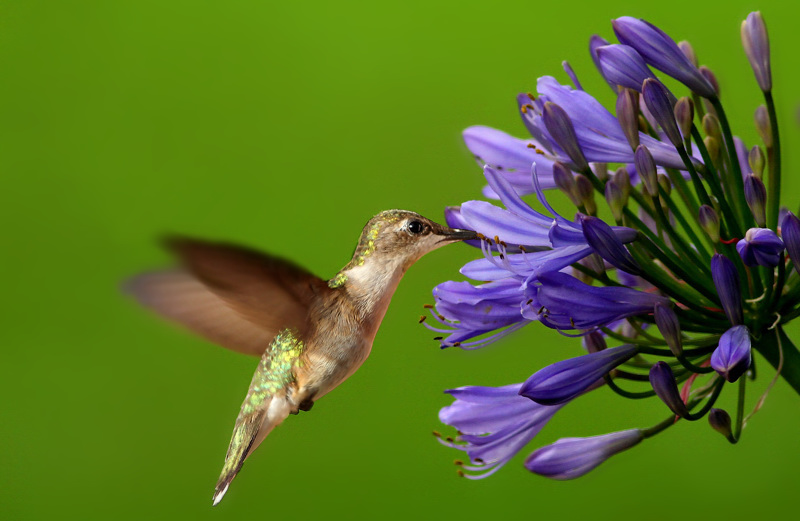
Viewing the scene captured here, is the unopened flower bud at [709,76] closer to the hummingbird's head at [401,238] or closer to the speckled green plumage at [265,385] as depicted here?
the hummingbird's head at [401,238]

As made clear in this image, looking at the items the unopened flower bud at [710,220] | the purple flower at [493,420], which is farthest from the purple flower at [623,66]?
the purple flower at [493,420]

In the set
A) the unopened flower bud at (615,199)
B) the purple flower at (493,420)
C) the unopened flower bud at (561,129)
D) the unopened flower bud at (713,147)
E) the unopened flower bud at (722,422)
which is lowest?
the unopened flower bud at (722,422)

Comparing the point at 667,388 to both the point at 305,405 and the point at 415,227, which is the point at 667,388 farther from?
the point at 305,405

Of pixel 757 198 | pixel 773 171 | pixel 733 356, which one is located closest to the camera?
pixel 733 356

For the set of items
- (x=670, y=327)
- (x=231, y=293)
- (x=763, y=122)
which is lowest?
(x=670, y=327)

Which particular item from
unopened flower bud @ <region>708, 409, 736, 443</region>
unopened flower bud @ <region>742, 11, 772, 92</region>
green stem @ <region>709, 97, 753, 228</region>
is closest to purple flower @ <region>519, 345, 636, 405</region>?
unopened flower bud @ <region>708, 409, 736, 443</region>

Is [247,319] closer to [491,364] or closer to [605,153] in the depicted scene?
[605,153]

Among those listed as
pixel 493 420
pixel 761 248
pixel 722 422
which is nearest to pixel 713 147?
pixel 761 248
